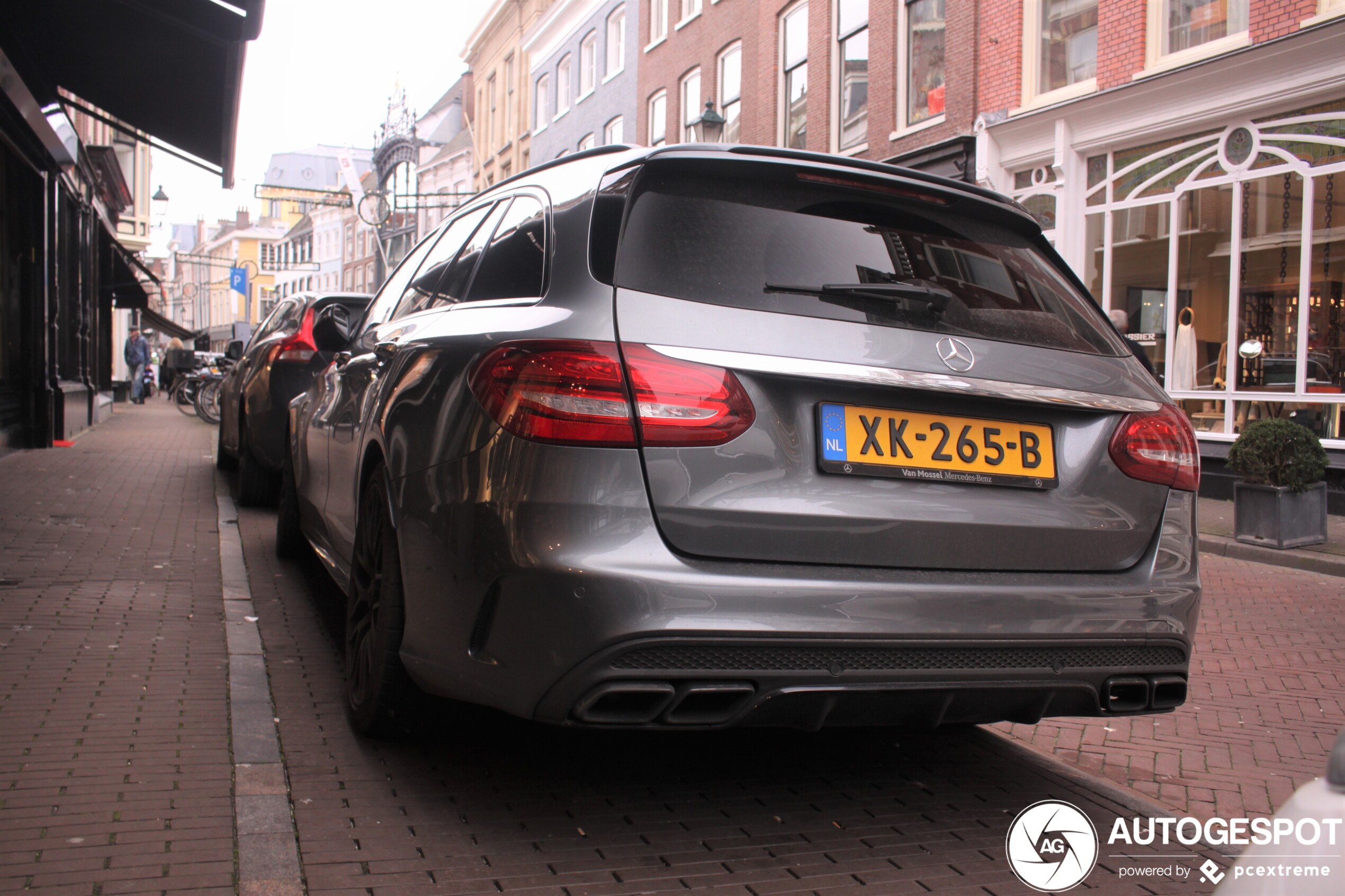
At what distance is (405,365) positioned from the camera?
138 inches

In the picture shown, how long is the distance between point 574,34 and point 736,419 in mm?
35210

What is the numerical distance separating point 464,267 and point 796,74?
19.5 metres

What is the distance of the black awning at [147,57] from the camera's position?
9250mm

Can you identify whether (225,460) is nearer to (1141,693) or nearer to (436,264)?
(436,264)

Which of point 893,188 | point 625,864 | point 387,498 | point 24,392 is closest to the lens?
point 625,864

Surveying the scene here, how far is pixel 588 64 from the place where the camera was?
112 ft

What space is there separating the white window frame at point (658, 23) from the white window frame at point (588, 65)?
14.6ft

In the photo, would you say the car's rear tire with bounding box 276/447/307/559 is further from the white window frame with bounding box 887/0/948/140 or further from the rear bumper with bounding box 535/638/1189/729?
the white window frame with bounding box 887/0/948/140

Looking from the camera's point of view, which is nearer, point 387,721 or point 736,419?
point 736,419

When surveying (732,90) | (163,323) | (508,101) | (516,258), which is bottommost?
(516,258)

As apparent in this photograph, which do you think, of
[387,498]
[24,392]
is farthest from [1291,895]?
[24,392]

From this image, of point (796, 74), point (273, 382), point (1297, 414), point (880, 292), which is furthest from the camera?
point (796, 74)

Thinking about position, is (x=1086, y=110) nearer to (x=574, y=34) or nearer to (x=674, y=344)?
(x=674, y=344)

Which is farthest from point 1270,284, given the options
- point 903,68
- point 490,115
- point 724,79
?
point 490,115
